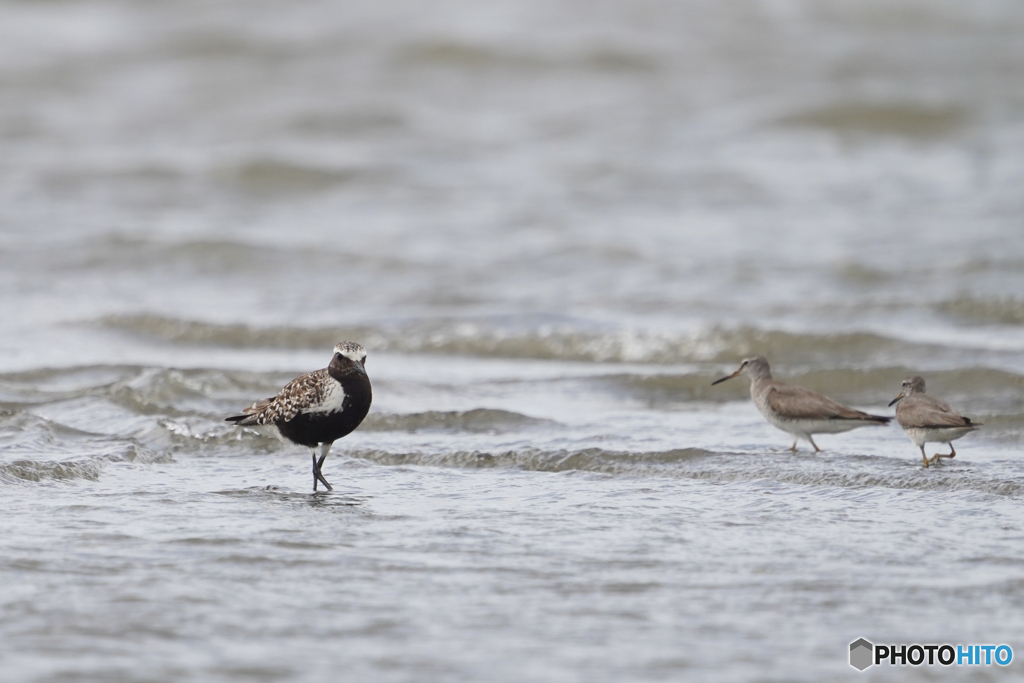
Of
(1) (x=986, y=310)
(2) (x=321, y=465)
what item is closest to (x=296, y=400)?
(2) (x=321, y=465)

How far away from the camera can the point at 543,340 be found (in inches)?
417

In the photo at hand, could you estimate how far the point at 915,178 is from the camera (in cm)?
1680

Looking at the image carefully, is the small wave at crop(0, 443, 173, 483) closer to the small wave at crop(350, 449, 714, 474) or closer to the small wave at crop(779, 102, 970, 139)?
the small wave at crop(350, 449, 714, 474)

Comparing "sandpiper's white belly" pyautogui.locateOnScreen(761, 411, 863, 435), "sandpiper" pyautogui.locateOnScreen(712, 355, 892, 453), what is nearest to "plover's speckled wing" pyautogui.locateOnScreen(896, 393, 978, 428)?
"sandpiper" pyautogui.locateOnScreen(712, 355, 892, 453)

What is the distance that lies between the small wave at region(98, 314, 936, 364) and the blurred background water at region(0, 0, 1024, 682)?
1.6 inches

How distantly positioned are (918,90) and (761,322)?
37.5 ft

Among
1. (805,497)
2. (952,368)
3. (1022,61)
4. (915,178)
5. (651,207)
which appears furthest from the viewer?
(1022,61)

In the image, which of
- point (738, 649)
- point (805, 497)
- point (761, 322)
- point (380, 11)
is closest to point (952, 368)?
point (761, 322)

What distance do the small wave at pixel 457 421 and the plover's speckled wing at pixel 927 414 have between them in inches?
79.0

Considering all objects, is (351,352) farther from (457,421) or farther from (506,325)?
(506,325)

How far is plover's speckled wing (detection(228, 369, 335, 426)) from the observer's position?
6.12 meters

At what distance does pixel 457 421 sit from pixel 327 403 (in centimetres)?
180

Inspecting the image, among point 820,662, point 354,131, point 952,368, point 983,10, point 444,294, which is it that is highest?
point 983,10

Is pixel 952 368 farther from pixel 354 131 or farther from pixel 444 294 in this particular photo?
pixel 354 131
